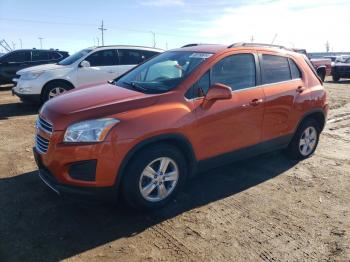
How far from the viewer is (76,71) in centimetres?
957

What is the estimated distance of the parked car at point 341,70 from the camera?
800 inches

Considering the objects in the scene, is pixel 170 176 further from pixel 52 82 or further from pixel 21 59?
pixel 21 59

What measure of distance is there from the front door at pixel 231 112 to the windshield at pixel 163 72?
0.24m

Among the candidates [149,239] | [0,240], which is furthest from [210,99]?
[0,240]

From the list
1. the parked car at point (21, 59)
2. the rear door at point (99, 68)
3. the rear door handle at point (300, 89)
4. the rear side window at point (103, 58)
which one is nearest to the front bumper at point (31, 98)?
the rear door at point (99, 68)

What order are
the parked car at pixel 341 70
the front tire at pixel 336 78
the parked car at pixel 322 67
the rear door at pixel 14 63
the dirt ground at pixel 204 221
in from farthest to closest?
the front tire at pixel 336 78
the parked car at pixel 341 70
the parked car at pixel 322 67
the rear door at pixel 14 63
the dirt ground at pixel 204 221

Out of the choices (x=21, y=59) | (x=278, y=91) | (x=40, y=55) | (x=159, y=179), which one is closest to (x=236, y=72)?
(x=278, y=91)

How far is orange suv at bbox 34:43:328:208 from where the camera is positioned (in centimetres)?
352

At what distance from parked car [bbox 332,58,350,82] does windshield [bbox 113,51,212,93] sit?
713 inches

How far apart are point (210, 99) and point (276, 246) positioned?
1.69m

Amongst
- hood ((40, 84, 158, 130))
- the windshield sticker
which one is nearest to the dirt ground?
hood ((40, 84, 158, 130))

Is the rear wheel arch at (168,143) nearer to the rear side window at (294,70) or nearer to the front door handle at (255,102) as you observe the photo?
the front door handle at (255,102)

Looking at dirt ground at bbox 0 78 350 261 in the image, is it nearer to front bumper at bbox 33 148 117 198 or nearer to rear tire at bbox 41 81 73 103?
front bumper at bbox 33 148 117 198

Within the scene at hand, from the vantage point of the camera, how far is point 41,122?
13.2 feet
